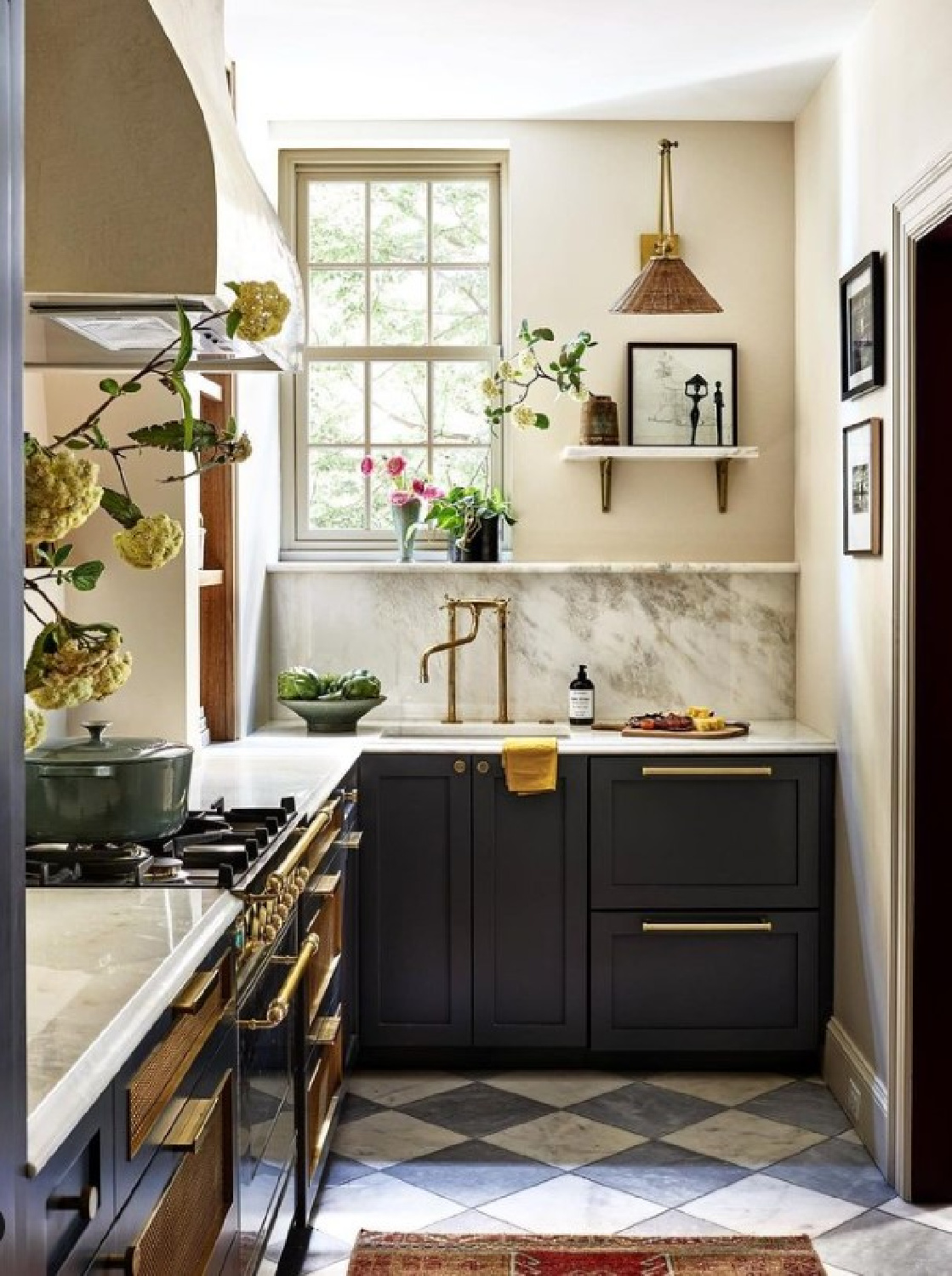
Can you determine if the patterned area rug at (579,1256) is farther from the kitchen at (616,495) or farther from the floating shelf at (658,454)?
the floating shelf at (658,454)

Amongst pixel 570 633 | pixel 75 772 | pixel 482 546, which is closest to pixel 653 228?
pixel 482 546

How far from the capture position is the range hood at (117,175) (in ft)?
7.34

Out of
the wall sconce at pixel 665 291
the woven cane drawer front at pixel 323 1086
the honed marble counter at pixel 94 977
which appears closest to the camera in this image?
the honed marble counter at pixel 94 977

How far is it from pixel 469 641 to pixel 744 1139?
5.47ft

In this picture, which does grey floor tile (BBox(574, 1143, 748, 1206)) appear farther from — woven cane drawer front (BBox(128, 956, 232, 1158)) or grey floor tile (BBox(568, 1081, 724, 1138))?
woven cane drawer front (BBox(128, 956, 232, 1158))

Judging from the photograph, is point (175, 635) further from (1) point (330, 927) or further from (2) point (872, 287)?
(2) point (872, 287)

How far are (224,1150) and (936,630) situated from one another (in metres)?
1.98

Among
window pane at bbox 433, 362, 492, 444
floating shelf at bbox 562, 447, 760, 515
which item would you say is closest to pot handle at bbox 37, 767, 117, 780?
floating shelf at bbox 562, 447, 760, 515

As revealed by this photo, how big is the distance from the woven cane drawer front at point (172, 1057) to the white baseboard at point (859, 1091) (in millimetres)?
2012

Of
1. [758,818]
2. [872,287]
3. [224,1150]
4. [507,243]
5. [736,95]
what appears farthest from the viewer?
[507,243]

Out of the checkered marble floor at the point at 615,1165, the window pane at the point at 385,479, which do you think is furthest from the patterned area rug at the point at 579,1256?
the window pane at the point at 385,479

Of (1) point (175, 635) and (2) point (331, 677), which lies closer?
(1) point (175, 635)

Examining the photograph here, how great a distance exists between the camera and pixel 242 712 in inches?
174

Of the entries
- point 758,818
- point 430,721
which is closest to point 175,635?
point 430,721
